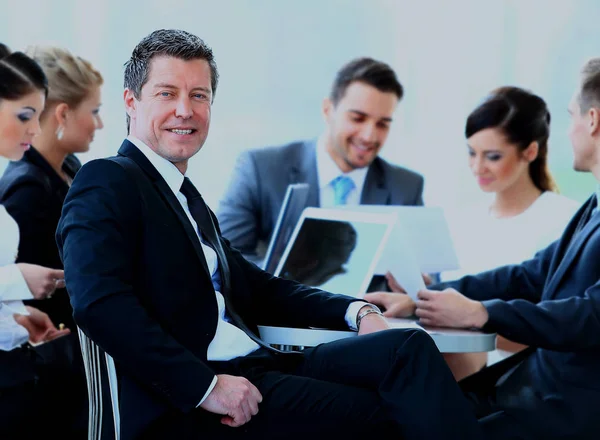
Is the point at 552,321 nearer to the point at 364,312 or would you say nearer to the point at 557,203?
the point at 364,312

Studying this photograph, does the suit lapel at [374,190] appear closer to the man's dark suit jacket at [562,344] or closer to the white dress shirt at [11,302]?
the man's dark suit jacket at [562,344]

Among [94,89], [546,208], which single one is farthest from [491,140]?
[94,89]

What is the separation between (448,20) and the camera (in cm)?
586

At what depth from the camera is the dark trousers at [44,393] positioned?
2.81m

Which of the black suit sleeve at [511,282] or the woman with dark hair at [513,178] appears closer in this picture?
the black suit sleeve at [511,282]

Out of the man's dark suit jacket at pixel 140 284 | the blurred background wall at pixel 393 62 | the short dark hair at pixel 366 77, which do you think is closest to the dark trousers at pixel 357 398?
the man's dark suit jacket at pixel 140 284

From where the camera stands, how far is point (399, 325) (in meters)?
2.63

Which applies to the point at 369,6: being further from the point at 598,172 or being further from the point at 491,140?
the point at 598,172

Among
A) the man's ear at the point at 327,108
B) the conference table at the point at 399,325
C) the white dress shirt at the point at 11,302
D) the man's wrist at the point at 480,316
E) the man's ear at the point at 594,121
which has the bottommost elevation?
the white dress shirt at the point at 11,302

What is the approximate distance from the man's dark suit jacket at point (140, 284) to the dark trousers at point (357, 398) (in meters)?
0.11

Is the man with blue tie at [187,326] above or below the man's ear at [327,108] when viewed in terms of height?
below

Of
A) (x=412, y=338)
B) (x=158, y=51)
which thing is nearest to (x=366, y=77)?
(x=158, y=51)

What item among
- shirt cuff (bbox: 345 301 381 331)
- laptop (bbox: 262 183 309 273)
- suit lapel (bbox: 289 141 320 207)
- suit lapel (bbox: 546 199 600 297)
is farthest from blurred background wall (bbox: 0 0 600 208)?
shirt cuff (bbox: 345 301 381 331)

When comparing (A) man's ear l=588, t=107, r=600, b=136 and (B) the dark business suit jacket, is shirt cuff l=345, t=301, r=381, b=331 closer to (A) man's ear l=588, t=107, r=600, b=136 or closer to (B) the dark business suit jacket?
(A) man's ear l=588, t=107, r=600, b=136
